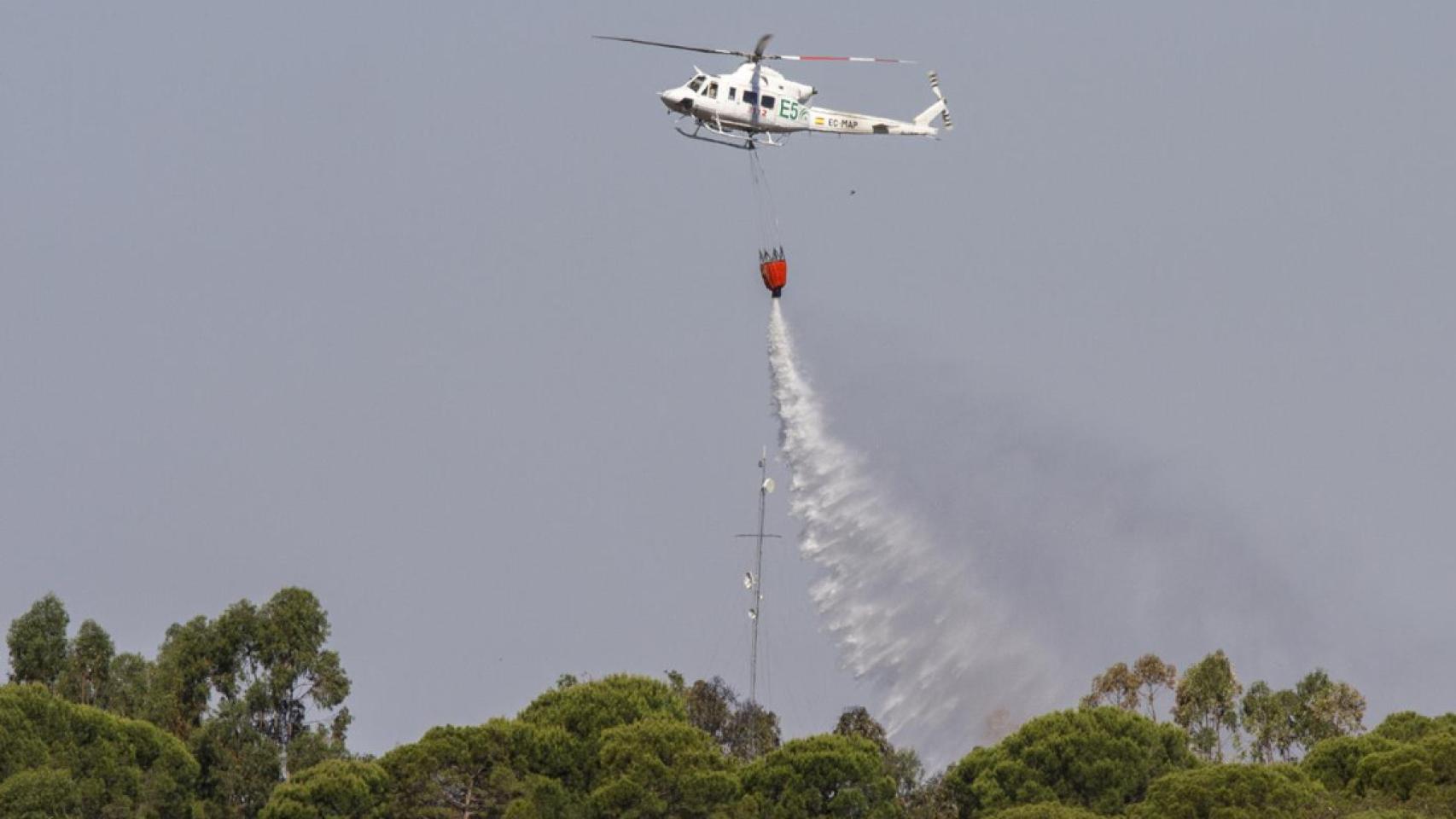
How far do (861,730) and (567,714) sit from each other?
102 feet

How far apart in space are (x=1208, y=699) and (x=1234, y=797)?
43033 mm

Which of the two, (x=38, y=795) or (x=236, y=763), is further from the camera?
(x=236, y=763)

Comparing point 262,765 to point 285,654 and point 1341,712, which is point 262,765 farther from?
point 1341,712

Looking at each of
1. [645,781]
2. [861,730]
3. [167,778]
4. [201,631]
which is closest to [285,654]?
[201,631]

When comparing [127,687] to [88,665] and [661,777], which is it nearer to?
[88,665]

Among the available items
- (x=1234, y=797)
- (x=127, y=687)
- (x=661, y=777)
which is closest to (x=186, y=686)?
(x=127, y=687)

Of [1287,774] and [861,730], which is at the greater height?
[861,730]

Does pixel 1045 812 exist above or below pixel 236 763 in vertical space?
below

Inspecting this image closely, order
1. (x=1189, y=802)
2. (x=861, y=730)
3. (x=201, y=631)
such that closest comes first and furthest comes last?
(x=1189, y=802)
(x=201, y=631)
(x=861, y=730)

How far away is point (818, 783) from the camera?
11831cm

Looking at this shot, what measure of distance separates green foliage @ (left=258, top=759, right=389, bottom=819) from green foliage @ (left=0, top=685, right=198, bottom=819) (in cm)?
482

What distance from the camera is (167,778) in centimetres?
11812

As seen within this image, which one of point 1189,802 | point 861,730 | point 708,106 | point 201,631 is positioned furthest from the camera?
point 861,730

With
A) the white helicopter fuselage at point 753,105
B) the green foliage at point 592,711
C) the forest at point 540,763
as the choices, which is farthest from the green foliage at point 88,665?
the white helicopter fuselage at point 753,105
